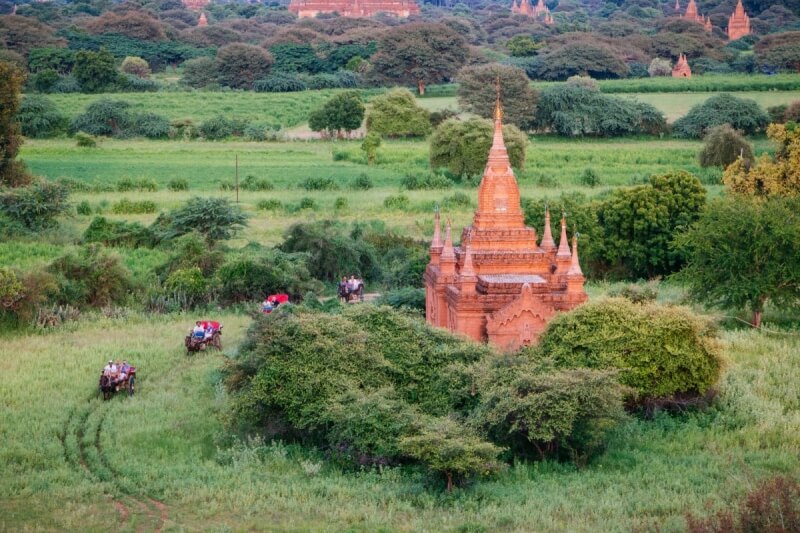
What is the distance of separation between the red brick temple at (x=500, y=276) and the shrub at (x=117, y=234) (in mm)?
15183

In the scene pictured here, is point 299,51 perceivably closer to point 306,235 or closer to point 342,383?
Answer: point 306,235

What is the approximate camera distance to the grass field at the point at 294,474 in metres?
17.8

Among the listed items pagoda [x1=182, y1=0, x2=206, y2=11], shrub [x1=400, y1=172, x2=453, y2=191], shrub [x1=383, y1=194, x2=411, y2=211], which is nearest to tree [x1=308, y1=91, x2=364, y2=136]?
shrub [x1=400, y1=172, x2=453, y2=191]

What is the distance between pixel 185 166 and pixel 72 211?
15767 mm

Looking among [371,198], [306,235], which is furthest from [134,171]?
[306,235]

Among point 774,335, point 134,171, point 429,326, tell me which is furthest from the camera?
point 134,171

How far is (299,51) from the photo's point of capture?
104m

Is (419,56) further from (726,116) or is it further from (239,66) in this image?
(726,116)

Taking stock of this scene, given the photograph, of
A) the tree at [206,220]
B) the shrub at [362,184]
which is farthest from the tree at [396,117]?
the tree at [206,220]

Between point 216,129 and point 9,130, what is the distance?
22921mm

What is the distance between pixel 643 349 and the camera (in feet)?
75.3

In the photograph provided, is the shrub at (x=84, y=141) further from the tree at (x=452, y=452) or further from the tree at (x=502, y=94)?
the tree at (x=452, y=452)

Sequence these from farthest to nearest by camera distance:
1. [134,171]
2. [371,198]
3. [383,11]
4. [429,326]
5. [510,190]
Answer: [383,11] → [134,171] → [371,198] → [510,190] → [429,326]

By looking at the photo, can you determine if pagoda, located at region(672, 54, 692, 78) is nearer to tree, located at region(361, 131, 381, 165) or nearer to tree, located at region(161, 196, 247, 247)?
tree, located at region(361, 131, 381, 165)
